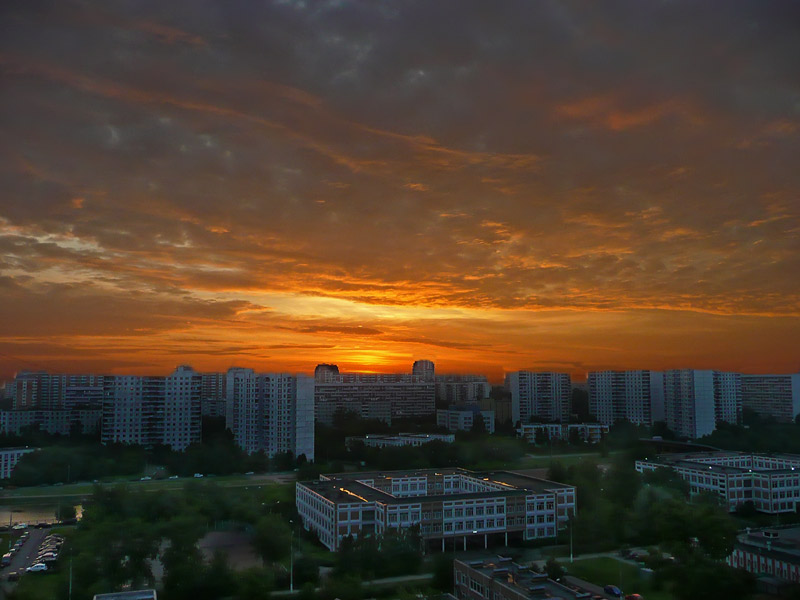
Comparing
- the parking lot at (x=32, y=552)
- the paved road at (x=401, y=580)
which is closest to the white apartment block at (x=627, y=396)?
the paved road at (x=401, y=580)

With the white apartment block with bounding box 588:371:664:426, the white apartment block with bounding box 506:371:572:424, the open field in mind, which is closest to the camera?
the open field

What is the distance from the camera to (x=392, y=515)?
18.8 ft

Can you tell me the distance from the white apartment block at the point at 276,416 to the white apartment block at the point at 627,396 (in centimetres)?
744

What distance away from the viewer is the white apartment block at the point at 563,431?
13000 millimetres

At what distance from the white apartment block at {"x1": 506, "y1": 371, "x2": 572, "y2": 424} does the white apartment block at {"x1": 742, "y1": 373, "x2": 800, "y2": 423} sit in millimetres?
4045

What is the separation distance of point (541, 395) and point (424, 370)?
4.25m

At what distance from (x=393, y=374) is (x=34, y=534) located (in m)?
12.3

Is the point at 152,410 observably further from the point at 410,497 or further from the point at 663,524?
the point at 663,524

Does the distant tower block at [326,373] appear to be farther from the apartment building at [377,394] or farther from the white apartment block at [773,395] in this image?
the white apartment block at [773,395]

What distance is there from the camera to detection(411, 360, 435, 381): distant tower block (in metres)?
18.7

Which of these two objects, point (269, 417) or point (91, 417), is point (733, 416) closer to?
point (269, 417)

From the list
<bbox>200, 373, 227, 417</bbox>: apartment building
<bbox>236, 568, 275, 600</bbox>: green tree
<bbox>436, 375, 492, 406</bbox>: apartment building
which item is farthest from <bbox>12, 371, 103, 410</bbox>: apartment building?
<bbox>436, 375, 492, 406</bbox>: apartment building

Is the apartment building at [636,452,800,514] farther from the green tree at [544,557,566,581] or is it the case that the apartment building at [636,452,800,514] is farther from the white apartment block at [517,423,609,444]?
the white apartment block at [517,423,609,444]

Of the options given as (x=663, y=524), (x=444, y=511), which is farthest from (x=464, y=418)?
(x=663, y=524)
